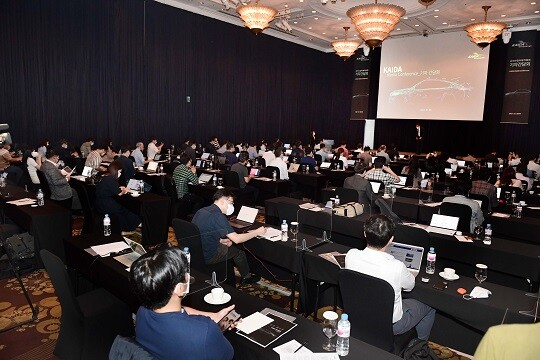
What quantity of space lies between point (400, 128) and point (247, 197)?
13324 mm

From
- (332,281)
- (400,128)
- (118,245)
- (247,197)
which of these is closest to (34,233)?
(118,245)

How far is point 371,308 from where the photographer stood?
2689 mm

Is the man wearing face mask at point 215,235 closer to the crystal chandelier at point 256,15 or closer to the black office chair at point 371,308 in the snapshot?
the black office chair at point 371,308

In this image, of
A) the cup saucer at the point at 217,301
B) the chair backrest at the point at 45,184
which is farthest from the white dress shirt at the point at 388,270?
the chair backrest at the point at 45,184

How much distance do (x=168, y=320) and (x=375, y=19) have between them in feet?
28.2

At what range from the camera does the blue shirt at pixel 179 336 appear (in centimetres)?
184

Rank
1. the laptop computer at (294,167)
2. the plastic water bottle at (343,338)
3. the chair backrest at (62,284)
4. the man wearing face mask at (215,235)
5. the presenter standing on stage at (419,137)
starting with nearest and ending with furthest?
the plastic water bottle at (343,338) < the chair backrest at (62,284) < the man wearing face mask at (215,235) < the laptop computer at (294,167) < the presenter standing on stage at (419,137)

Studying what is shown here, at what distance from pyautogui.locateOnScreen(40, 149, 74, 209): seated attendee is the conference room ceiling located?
779 centimetres

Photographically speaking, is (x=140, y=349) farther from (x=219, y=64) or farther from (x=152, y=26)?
(x=219, y=64)

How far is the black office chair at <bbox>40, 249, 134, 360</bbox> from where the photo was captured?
2859 mm

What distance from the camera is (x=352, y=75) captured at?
68.3 ft

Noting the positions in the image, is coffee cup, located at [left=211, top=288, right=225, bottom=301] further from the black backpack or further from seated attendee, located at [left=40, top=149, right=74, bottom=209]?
seated attendee, located at [left=40, top=149, right=74, bottom=209]

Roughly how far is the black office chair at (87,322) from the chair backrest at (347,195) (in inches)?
155

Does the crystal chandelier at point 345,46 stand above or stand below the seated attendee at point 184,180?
above
